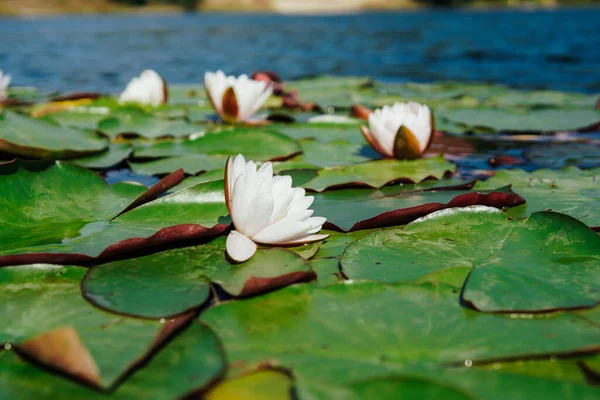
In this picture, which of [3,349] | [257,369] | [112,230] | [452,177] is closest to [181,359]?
[257,369]

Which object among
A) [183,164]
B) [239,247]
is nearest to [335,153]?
[183,164]

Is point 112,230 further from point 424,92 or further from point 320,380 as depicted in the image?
point 424,92

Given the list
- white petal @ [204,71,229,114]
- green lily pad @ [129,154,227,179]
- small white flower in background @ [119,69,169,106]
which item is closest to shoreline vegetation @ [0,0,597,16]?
small white flower in background @ [119,69,169,106]

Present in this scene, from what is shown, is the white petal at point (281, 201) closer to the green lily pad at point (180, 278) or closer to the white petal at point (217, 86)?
the green lily pad at point (180, 278)

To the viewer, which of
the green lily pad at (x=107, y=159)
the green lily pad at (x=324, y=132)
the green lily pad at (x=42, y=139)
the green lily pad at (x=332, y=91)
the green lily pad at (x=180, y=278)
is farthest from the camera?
the green lily pad at (x=332, y=91)

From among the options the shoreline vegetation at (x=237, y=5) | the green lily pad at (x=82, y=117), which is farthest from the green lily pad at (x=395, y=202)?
the shoreline vegetation at (x=237, y=5)

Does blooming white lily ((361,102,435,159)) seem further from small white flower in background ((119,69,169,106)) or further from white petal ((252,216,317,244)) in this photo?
small white flower in background ((119,69,169,106))

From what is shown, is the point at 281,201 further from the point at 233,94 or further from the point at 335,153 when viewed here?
the point at 233,94

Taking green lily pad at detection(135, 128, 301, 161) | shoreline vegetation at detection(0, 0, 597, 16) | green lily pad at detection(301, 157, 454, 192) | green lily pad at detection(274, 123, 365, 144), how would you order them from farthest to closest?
shoreline vegetation at detection(0, 0, 597, 16) < green lily pad at detection(274, 123, 365, 144) < green lily pad at detection(135, 128, 301, 161) < green lily pad at detection(301, 157, 454, 192)
